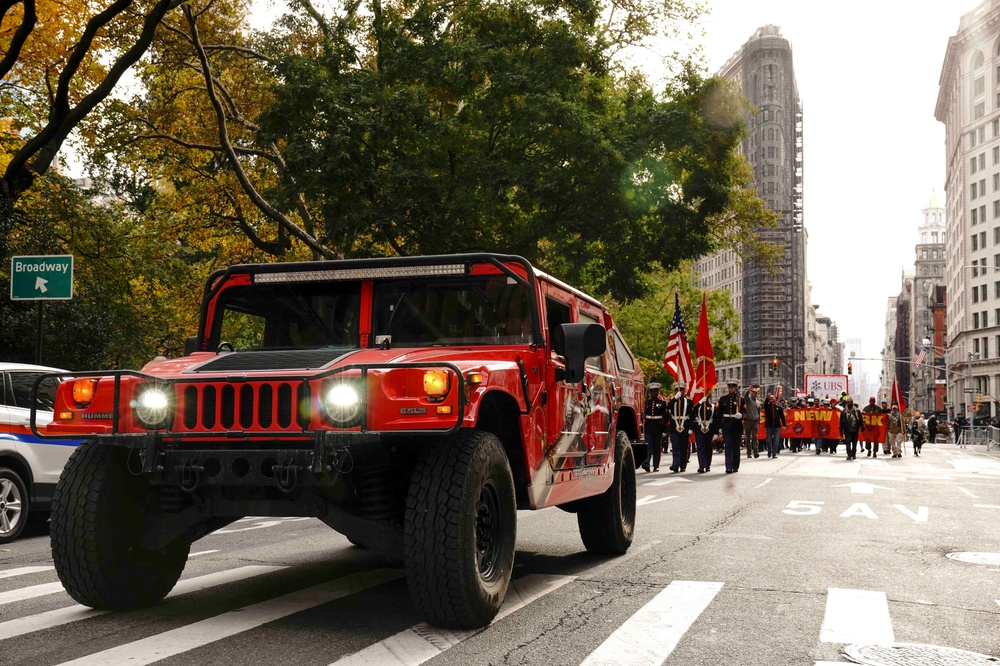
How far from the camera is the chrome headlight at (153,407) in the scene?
18.5 ft

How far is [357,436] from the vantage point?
5.26 meters

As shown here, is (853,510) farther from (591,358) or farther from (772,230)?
(772,230)

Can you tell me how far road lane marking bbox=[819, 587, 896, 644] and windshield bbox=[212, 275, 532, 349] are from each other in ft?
8.27

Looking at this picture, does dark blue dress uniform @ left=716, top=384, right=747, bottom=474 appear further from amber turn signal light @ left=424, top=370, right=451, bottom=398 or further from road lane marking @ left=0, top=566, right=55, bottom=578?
amber turn signal light @ left=424, top=370, right=451, bottom=398

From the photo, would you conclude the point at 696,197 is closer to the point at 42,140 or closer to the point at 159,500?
the point at 42,140

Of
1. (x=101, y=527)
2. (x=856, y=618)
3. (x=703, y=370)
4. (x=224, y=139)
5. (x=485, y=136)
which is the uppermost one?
(x=224, y=139)

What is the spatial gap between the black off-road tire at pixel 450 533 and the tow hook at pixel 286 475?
1.98 feet

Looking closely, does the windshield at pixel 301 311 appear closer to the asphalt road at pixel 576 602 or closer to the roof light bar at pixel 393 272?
the roof light bar at pixel 393 272

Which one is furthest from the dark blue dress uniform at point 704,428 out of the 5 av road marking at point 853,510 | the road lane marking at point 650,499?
the 5 av road marking at point 853,510

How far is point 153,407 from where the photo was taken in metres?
5.66

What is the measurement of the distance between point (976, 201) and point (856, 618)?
12345cm

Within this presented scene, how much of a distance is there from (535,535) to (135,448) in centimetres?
549

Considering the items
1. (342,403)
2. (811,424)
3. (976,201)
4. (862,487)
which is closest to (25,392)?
(342,403)

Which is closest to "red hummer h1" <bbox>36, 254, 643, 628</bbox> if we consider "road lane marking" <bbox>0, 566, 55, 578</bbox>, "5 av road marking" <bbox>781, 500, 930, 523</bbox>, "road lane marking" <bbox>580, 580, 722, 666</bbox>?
"road lane marking" <bbox>580, 580, 722, 666</bbox>
